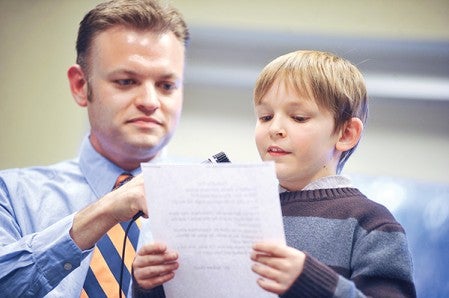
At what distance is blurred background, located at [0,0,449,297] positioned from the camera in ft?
6.40

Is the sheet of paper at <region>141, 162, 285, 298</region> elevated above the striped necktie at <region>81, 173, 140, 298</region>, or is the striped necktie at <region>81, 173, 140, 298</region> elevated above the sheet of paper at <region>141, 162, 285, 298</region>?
the sheet of paper at <region>141, 162, 285, 298</region>

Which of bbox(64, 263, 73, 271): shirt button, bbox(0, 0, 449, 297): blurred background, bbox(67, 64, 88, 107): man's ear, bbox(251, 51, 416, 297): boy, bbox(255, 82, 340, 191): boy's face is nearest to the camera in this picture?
bbox(251, 51, 416, 297): boy

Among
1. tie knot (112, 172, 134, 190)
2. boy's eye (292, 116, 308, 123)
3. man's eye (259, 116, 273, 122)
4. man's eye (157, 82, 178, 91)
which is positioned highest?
boy's eye (292, 116, 308, 123)

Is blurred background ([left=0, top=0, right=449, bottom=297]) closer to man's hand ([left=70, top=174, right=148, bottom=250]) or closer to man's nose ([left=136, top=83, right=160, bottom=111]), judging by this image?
man's nose ([left=136, top=83, right=160, bottom=111])

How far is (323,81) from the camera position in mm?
1052

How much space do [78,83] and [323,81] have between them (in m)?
0.88

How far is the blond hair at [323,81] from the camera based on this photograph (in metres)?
1.05

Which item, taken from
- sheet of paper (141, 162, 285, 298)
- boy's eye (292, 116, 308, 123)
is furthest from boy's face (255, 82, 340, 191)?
sheet of paper (141, 162, 285, 298)

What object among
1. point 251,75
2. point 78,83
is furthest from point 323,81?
point 251,75

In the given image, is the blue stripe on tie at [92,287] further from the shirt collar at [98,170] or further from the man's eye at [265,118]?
the man's eye at [265,118]

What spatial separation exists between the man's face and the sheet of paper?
2.04 feet

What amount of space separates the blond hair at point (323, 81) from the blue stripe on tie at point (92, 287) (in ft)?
2.06

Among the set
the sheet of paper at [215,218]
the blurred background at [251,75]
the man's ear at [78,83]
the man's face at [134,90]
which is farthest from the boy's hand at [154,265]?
the blurred background at [251,75]

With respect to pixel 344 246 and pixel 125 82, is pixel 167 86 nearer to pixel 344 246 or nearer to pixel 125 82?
pixel 125 82
